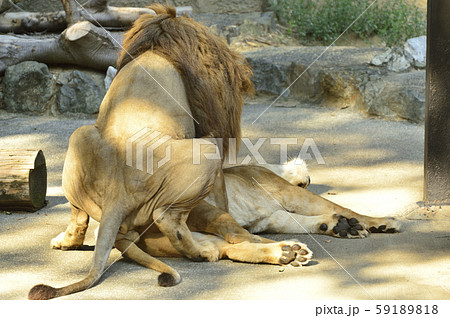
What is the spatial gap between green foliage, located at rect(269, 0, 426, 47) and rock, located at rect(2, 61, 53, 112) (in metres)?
4.87

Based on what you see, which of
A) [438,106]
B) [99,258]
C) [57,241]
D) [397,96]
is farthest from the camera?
[397,96]

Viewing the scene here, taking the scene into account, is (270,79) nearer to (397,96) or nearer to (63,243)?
(397,96)

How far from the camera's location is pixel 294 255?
399cm

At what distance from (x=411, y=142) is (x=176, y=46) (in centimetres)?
388

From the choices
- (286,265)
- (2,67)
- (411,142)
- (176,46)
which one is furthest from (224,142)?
(2,67)

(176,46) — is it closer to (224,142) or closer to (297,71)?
(224,142)

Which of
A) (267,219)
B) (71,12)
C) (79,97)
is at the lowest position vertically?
(79,97)

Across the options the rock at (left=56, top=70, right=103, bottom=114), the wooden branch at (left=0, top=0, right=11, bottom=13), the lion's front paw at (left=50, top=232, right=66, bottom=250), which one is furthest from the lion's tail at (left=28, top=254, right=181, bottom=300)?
the wooden branch at (left=0, top=0, right=11, bottom=13)

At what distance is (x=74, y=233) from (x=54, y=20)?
6445mm

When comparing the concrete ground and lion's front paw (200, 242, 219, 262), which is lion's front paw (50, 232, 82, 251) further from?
lion's front paw (200, 242, 219, 262)

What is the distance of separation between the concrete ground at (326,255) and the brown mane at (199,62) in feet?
3.11

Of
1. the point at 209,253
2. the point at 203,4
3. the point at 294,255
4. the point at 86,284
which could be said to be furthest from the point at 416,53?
the point at 86,284

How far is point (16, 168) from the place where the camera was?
210 inches

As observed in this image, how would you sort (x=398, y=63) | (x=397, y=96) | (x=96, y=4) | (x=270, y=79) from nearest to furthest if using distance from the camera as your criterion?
(x=397, y=96) < (x=398, y=63) < (x=270, y=79) < (x=96, y=4)
